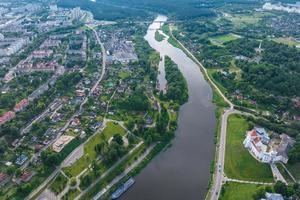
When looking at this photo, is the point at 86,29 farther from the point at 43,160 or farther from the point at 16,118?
the point at 43,160

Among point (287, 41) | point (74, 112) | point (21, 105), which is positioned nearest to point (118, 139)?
point (74, 112)

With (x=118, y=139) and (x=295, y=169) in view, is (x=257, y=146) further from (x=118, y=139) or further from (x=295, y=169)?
(x=118, y=139)

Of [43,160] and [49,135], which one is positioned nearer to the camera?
[43,160]

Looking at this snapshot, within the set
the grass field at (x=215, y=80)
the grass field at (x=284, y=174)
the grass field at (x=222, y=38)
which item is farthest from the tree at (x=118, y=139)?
the grass field at (x=222, y=38)

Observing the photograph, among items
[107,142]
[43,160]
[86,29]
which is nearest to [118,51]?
[86,29]

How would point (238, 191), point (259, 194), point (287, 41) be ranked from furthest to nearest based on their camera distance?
point (287, 41) < point (238, 191) < point (259, 194)

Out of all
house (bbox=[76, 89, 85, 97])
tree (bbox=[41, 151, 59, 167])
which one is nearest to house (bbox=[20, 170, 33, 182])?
tree (bbox=[41, 151, 59, 167])

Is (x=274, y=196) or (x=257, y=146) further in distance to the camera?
(x=257, y=146)
